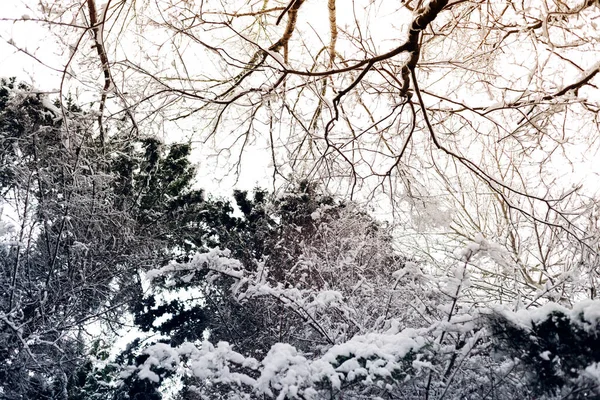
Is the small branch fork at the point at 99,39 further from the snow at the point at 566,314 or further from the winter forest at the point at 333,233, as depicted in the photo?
the snow at the point at 566,314

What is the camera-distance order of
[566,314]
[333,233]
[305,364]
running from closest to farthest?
[566,314], [305,364], [333,233]

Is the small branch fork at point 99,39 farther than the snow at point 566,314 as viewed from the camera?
Yes

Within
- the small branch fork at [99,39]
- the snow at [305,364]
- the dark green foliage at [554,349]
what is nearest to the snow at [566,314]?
the dark green foliage at [554,349]

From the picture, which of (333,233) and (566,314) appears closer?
(566,314)

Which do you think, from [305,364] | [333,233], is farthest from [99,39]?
[333,233]

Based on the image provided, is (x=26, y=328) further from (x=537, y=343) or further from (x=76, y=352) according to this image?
(x=537, y=343)

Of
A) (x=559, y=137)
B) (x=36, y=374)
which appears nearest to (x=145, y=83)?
(x=559, y=137)

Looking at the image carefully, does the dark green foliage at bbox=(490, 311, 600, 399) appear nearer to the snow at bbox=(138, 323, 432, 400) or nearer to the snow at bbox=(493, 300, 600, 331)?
the snow at bbox=(493, 300, 600, 331)

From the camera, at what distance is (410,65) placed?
2447mm

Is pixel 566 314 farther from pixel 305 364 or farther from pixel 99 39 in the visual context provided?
pixel 99 39

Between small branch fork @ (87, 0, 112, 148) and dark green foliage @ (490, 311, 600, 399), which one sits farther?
small branch fork @ (87, 0, 112, 148)

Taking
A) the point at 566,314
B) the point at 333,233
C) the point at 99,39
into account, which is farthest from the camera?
the point at 333,233

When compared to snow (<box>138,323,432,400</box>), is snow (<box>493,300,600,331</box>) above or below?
above

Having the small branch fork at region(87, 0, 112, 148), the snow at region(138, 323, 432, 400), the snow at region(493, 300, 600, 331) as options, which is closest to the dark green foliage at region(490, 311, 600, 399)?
the snow at region(493, 300, 600, 331)
